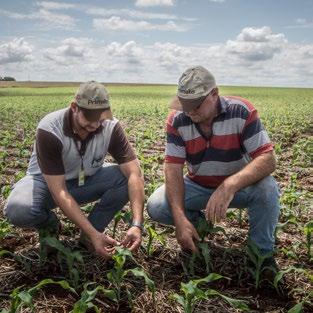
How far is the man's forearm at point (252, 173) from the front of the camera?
139 inches

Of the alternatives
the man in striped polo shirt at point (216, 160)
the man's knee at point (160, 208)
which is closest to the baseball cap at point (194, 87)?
the man in striped polo shirt at point (216, 160)

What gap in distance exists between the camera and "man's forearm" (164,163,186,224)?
3721 millimetres

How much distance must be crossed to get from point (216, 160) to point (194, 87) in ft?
2.24

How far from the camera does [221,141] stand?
3.75 meters

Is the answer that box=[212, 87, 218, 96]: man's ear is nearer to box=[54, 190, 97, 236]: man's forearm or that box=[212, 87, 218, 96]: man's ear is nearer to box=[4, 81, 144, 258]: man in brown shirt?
box=[4, 81, 144, 258]: man in brown shirt

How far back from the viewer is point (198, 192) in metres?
4.00

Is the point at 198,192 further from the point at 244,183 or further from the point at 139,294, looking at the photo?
the point at 139,294

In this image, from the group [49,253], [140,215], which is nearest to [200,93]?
[140,215]

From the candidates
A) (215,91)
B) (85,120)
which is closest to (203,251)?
(215,91)

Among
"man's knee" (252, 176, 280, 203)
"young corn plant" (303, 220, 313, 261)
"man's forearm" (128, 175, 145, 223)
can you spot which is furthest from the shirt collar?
"young corn plant" (303, 220, 313, 261)

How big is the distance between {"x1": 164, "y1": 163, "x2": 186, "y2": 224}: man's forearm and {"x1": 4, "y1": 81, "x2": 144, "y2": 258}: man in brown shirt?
0.81 ft

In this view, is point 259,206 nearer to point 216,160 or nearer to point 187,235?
point 216,160

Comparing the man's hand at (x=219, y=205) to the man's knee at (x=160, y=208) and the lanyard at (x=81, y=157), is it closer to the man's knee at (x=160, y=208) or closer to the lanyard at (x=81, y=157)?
the man's knee at (x=160, y=208)

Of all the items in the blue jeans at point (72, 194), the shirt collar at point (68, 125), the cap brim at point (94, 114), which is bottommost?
Answer: the blue jeans at point (72, 194)
